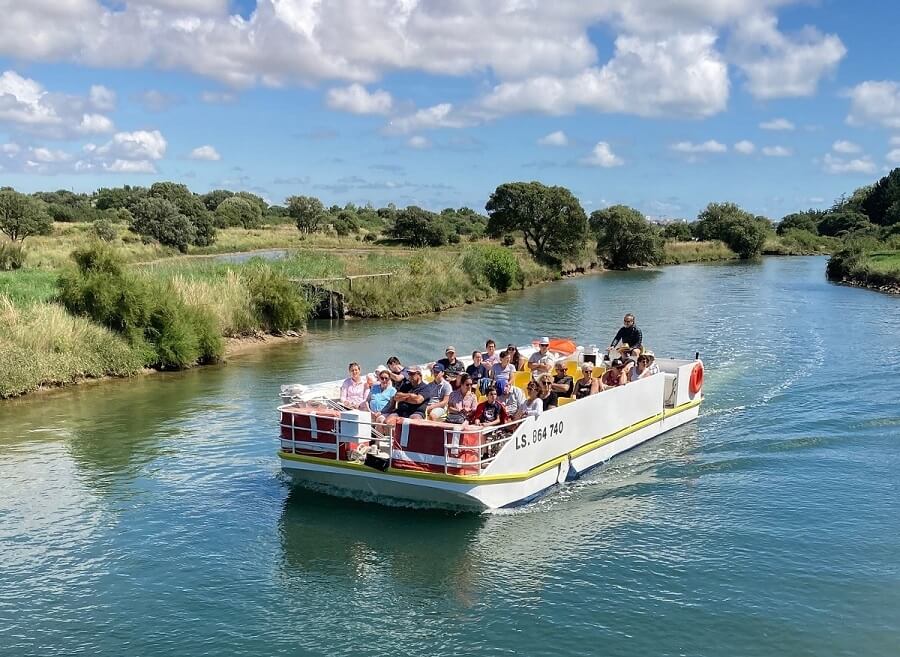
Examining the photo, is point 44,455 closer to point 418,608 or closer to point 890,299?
point 418,608

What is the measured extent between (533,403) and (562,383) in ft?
7.30

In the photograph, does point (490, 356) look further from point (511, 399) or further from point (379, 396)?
point (379, 396)

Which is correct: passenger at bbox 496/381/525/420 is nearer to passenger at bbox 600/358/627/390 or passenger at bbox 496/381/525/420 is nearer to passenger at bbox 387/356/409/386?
passenger at bbox 387/356/409/386

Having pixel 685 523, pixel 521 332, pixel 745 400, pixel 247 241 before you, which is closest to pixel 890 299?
pixel 521 332

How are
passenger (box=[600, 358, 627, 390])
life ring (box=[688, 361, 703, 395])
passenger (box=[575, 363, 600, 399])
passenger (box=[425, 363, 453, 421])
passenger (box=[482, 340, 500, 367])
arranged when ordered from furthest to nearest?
life ring (box=[688, 361, 703, 395])
passenger (box=[600, 358, 627, 390])
passenger (box=[482, 340, 500, 367])
passenger (box=[575, 363, 600, 399])
passenger (box=[425, 363, 453, 421])

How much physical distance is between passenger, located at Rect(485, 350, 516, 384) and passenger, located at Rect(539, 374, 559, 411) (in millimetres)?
1016

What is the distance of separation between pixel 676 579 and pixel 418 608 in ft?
11.4

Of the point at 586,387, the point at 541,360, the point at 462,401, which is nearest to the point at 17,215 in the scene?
the point at 541,360

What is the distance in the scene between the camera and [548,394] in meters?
14.5

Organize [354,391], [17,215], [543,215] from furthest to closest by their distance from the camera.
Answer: [543,215] < [17,215] < [354,391]

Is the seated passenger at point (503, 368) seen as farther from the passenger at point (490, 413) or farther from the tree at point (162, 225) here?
the tree at point (162, 225)

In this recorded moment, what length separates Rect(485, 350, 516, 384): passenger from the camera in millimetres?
15795

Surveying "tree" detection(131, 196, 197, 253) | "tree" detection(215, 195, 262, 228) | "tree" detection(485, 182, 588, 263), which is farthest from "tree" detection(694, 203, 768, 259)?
"tree" detection(131, 196, 197, 253)

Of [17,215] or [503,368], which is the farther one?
[17,215]
